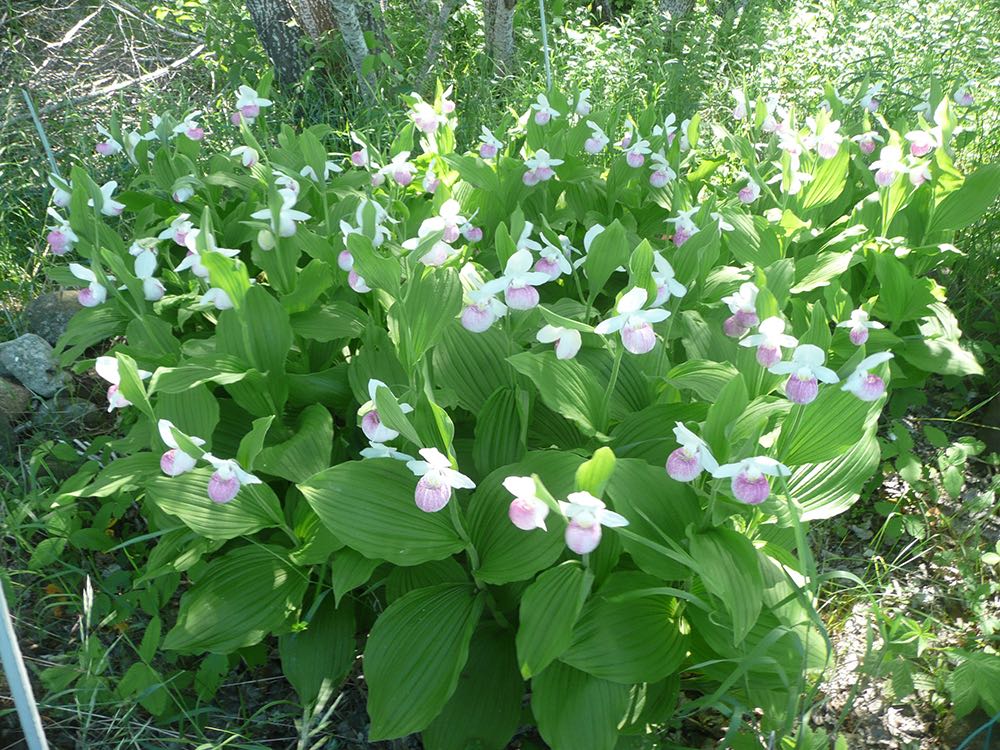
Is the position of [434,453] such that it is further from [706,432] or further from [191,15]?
[191,15]

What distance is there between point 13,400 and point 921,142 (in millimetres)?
3110

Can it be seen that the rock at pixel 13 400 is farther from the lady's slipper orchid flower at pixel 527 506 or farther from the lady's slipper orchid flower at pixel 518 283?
the lady's slipper orchid flower at pixel 527 506

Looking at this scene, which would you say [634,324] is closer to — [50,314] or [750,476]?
[750,476]

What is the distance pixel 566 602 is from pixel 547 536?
0.43ft

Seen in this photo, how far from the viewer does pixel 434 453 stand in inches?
51.0

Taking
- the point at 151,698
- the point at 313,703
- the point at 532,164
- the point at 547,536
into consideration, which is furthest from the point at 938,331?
the point at 151,698

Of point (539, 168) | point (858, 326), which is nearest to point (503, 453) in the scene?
point (858, 326)

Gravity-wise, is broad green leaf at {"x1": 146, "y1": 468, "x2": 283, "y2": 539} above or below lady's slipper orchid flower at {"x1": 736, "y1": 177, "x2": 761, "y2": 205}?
below

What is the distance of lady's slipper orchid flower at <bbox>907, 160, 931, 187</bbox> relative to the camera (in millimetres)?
2432

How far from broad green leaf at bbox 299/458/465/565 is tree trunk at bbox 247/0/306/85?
13.3ft

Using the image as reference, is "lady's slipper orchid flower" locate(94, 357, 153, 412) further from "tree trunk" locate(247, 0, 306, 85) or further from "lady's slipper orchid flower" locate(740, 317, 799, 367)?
"tree trunk" locate(247, 0, 306, 85)

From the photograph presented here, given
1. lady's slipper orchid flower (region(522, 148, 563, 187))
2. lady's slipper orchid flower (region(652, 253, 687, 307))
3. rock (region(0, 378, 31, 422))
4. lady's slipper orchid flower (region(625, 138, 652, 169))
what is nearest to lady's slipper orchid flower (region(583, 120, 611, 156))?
lady's slipper orchid flower (region(625, 138, 652, 169))

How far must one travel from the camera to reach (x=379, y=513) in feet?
4.92

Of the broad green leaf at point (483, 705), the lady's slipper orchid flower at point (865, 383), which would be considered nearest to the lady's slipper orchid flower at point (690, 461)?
the lady's slipper orchid flower at point (865, 383)
